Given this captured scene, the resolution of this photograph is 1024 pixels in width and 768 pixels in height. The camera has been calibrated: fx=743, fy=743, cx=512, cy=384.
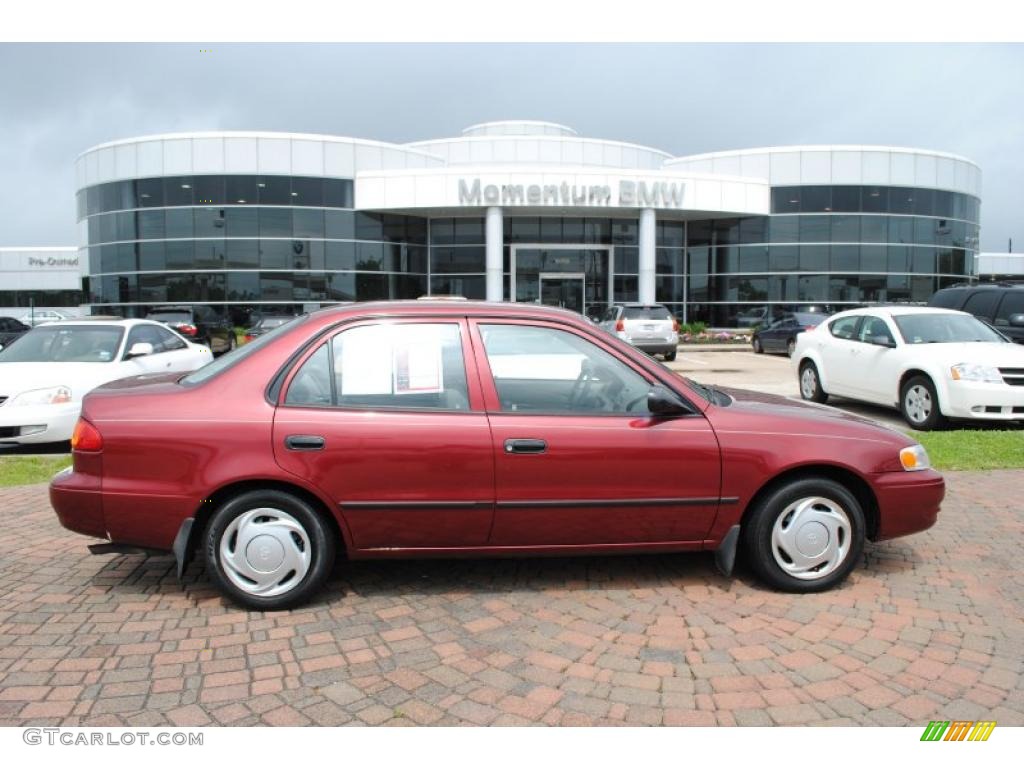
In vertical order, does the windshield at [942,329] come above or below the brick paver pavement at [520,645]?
above

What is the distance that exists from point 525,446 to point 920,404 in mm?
7307

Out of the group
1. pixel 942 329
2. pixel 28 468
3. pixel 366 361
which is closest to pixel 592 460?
pixel 366 361

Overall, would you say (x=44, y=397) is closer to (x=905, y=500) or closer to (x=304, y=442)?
(x=304, y=442)

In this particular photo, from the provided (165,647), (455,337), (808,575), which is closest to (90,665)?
(165,647)

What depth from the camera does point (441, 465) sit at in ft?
12.2

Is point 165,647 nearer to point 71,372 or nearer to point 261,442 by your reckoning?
point 261,442

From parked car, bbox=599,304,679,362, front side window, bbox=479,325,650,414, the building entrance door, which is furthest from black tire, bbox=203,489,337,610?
the building entrance door

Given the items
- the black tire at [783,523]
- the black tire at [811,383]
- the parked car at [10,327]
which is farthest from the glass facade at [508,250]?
the black tire at [783,523]

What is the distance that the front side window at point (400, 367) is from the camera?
383cm

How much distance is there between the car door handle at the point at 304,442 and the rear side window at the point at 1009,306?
40.6 ft

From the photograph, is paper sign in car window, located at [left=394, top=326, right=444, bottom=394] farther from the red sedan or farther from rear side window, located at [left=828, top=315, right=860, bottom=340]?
rear side window, located at [left=828, top=315, right=860, bottom=340]

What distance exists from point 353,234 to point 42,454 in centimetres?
2383

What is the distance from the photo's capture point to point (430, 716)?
2.86m
